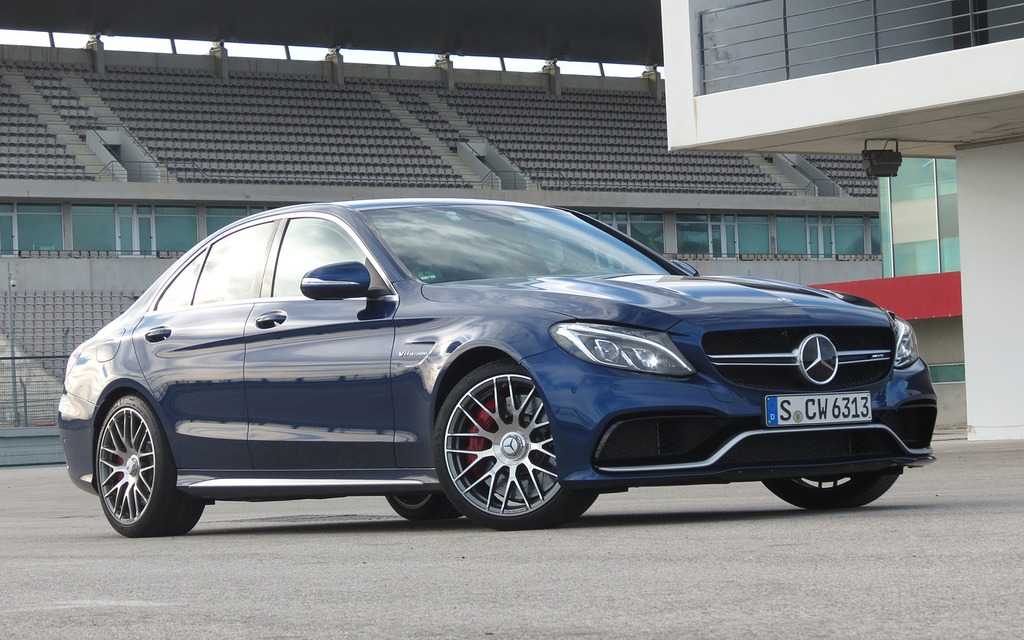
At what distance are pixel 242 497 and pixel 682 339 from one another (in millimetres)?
2533

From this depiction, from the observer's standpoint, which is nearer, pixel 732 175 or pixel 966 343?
pixel 966 343

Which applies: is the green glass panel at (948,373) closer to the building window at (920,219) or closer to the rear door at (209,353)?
the building window at (920,219)

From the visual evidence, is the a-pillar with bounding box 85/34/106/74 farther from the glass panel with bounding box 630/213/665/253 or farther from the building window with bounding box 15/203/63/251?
the glass panel with bounding box 630/213/665/253

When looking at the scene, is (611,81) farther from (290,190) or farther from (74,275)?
(74,275)

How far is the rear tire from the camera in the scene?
852 centimetres

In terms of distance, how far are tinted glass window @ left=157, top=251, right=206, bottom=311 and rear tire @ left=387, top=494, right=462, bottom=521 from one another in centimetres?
151

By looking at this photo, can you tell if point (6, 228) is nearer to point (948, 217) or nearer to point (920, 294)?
point (920, 294)

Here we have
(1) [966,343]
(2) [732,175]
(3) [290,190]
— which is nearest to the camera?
(1) [966,343]

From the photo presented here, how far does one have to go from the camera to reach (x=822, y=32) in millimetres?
19859

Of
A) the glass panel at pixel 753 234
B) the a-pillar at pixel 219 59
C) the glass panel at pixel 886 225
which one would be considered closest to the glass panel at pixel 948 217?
the glass panel at pixel 886 225

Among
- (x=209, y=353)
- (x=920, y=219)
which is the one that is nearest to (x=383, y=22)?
(x=920, y=219)

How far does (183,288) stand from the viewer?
27.8 feet

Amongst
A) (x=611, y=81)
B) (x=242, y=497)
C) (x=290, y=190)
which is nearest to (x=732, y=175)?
(x=611, y=81)

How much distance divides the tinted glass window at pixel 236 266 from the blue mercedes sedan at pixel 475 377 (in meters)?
0.01
